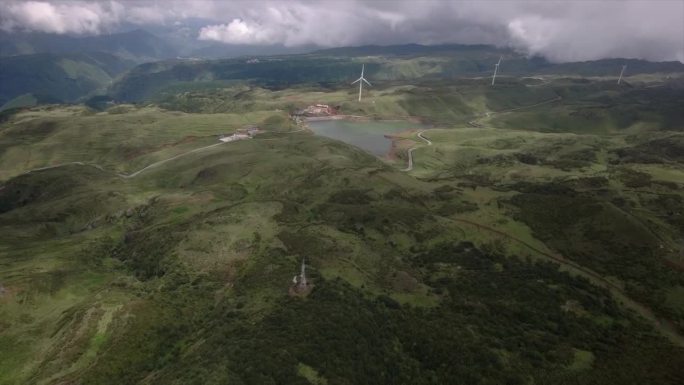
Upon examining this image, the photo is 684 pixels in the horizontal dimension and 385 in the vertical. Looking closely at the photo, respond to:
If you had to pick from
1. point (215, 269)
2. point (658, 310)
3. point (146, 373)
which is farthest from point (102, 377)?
point (658, 310)

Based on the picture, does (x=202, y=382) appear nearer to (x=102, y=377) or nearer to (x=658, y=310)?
(x=102, y=377)

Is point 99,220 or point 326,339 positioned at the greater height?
point 326,339

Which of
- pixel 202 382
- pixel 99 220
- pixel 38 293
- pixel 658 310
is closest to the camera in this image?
pixel 202 382

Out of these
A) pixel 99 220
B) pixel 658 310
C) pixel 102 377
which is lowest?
pixel 99 220

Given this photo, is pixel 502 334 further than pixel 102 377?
Yes

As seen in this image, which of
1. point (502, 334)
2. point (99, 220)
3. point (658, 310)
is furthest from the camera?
point (99, 220)

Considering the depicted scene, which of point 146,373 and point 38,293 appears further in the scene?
point 38,293

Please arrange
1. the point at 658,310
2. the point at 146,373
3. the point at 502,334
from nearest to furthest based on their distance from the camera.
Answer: the point at 146,373
the point at 502,334
the point at 658,310

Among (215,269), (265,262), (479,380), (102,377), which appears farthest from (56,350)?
(479,380)

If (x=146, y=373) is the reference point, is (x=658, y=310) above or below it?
above
